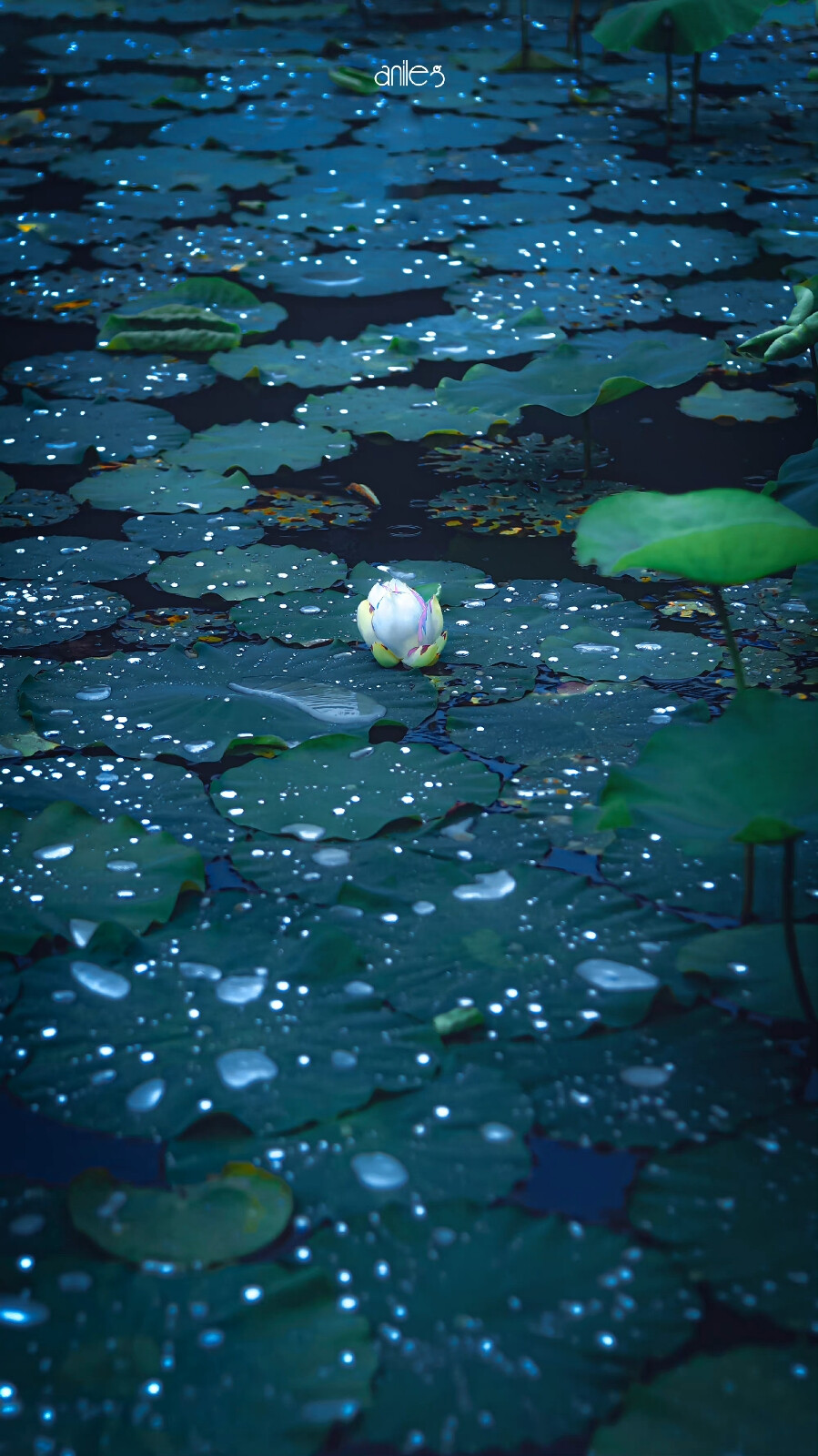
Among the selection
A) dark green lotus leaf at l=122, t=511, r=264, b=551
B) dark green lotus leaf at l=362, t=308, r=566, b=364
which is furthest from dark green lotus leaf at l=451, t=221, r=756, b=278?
dark green lotus leaf at l=122, t=511, r=264, b=551

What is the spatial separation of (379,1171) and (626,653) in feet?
3.19

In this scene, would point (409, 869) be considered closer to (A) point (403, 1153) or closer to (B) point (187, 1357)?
(A) point (403, 1153)

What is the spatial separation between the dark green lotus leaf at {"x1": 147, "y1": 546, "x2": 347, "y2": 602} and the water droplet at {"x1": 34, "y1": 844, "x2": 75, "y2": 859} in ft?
2.25

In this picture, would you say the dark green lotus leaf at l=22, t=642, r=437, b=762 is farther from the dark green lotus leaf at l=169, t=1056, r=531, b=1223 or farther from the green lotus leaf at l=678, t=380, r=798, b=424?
the green lotus leaf at l=678, t=380, r=798, b=424

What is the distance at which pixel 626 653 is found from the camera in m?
1.71

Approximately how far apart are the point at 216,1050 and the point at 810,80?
5.57 m

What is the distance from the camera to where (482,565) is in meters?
1.99

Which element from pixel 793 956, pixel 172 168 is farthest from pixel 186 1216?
pixel 172 168

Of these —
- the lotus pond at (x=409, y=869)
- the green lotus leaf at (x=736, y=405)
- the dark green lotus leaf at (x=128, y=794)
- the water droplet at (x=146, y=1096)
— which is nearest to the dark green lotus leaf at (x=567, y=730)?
the lotus pond at (x=409, y=869)

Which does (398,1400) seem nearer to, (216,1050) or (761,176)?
(216,1050)

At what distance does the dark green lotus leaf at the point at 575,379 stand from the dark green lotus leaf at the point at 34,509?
76cm

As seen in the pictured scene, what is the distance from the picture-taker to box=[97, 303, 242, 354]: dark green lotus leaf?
275 centimetres

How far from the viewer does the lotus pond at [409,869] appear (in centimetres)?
83

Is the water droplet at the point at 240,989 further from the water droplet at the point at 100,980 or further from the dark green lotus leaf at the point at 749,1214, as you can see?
the dark green lotus leaf at the point at 749,1214
